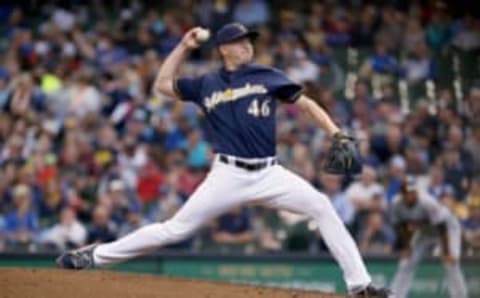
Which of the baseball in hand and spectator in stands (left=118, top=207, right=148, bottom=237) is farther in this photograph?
spectator in stands (left=118, top=207, right=148, bottom=237)

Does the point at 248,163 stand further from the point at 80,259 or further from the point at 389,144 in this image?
the point at 389,144

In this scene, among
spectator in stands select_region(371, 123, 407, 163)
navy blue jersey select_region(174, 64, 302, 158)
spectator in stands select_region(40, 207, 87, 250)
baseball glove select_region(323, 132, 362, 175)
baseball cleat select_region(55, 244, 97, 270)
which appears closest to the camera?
navy blue jersey select_region(174, 64, 302, 158)

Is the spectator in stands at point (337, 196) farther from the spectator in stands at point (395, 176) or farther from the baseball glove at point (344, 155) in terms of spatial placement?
the baseball glove at point (344, 155)

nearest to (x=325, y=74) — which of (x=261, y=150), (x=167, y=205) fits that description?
(x=167, y=205)

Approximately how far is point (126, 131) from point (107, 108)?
590mm

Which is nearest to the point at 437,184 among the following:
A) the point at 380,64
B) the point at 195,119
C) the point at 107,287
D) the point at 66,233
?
the point at 380,64

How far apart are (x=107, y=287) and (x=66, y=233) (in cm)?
631

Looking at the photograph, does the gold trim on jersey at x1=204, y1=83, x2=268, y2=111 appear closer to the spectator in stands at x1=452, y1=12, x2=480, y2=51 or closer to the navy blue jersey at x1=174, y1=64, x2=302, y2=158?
the navy blue jersey at x1=174, y1=64, x2=302, y2=158

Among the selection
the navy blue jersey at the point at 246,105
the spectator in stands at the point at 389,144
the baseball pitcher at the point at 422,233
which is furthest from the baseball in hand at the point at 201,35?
the spectator in stands at the point at 389,144

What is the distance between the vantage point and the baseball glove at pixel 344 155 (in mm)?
9945

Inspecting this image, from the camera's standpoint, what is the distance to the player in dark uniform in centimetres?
977

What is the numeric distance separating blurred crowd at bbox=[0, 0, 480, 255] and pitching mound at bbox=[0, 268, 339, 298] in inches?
231

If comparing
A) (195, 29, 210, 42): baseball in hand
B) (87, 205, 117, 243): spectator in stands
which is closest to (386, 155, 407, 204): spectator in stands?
(87, 205, 117, 243): spectator in stands

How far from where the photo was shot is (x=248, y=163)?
32.1ft
